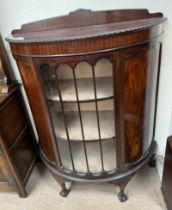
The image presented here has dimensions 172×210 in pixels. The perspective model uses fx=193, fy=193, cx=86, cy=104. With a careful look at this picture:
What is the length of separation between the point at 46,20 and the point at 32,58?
1.13 ft

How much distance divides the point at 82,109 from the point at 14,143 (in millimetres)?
594

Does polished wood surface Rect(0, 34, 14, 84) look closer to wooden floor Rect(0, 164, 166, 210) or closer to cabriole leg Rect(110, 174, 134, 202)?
wooden floor Rect(0, 164, 166, 210)

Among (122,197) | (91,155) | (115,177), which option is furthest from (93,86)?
(122,197)

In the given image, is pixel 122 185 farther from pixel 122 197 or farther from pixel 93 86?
pixel 93 86

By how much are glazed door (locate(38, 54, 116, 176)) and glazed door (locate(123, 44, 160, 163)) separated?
0.08 meters

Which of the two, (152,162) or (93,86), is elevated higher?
(93,86)

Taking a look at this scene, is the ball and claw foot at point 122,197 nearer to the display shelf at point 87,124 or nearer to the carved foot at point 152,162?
the carved foot at point 152,162

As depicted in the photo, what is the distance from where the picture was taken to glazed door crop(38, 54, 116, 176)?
A: 93 centimetres

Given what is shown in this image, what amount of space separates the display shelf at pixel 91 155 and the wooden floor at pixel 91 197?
0.32 metres

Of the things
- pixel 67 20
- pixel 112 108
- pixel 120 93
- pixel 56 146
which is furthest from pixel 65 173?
pixel 67 20

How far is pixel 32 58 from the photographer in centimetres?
91

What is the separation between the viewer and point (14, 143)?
1.32 meters

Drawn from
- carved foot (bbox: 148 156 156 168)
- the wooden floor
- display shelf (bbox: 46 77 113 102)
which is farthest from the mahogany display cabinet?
carved foot (bbox: 148 156 156 168)

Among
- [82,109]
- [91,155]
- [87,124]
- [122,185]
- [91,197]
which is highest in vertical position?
[82,109]
